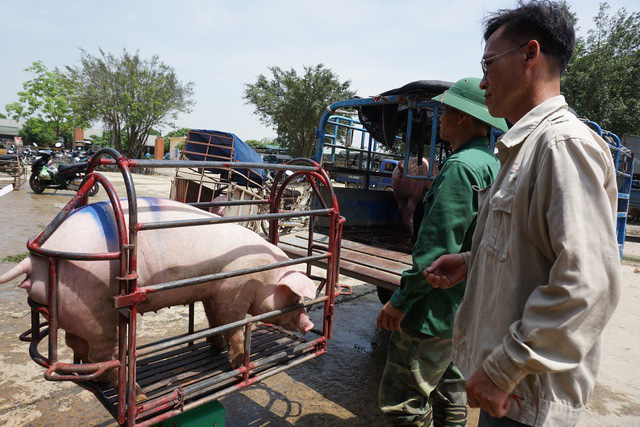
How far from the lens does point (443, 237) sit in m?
2.00

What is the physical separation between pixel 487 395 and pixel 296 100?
2442 centimetres

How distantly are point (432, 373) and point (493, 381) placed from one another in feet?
3.52

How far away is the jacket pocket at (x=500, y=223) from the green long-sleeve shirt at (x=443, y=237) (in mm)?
635

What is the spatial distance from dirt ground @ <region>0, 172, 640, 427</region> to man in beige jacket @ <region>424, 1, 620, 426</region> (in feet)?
6.11

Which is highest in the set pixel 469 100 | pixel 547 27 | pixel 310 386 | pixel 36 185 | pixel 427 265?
pixel 547 27

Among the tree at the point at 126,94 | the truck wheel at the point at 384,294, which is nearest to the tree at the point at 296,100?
the tree at the point at 126,94

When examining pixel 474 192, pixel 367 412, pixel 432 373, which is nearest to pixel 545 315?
pixel 474 192

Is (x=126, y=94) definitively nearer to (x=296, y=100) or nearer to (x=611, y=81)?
(x=296, y=100)

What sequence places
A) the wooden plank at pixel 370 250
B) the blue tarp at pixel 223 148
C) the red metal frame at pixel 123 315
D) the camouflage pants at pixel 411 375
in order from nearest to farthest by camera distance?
1. the red metal frame at pixel 123 315
2. the camouflage pants at pixel 411 375
3. the wooden plank at pixel 370 250
4. the blue tarp at pixel 223 148

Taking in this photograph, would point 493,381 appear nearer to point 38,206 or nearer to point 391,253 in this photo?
point 391,253

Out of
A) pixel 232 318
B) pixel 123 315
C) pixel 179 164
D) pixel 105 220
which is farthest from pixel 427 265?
pixel 105 220

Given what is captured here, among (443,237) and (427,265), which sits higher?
(443,237)

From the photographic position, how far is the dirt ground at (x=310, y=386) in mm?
2814

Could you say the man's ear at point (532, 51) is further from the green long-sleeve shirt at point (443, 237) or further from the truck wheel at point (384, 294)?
the truck wheel at point (384, 294)
